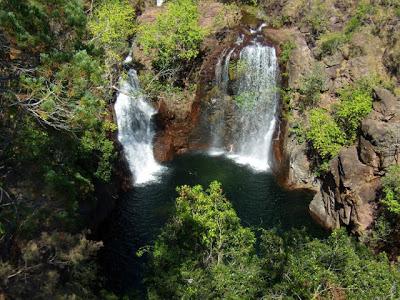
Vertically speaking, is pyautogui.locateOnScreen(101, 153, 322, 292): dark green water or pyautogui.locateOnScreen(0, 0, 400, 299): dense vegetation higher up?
pyautogui.locateOnScreen(0, 0, 400, 299): dense vegetation

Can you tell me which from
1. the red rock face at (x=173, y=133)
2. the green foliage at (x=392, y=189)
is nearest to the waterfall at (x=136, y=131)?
the red rock face at (x=173, y=133)

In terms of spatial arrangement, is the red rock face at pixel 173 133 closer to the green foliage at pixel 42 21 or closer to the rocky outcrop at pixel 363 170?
the rocky outcrop at pixel 363 170

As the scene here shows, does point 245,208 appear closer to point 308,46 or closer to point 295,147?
point 295,147

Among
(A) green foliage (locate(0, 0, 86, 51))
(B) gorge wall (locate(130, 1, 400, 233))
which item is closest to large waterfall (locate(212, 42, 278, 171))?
(B) gorge wall (locate(130, 1, 400, 233))

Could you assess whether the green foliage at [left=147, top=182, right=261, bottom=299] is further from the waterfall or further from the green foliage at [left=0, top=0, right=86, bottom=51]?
the waterfall

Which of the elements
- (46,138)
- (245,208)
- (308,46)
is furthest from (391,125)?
Result: (46,138)

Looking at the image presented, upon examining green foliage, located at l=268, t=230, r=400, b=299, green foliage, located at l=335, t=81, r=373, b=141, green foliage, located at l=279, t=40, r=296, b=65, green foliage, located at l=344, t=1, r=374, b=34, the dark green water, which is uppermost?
green foliage, located at l=344, t=1, r=374, b=34


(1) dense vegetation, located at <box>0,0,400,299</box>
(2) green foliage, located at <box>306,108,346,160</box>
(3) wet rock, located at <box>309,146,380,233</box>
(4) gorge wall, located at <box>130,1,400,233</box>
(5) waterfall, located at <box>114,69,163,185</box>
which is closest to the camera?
(1) dense vegetation, located at <box>0,0,400,299</box>

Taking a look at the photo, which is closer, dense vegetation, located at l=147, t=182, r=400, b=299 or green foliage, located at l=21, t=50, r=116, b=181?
green foliage, located at l=21, t=50, r=116, b=181
